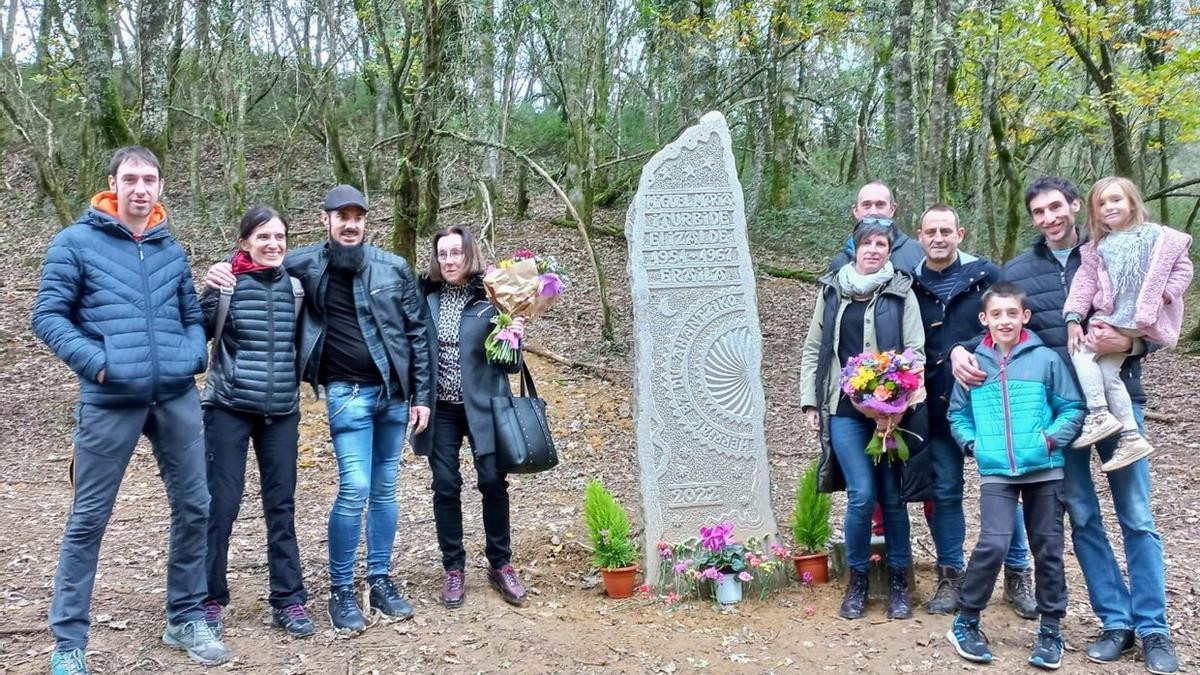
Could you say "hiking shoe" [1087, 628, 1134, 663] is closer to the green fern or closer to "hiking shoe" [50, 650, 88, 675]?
the green fern

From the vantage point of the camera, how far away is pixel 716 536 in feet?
15.2

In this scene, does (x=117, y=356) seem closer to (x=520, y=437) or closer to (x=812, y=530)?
(x=520, y=437)

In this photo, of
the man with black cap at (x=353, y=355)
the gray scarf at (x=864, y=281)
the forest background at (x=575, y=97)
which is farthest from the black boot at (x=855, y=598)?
the forest background at (x=575, y=97)

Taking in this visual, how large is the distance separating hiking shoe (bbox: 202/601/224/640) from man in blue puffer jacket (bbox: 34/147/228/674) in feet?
0.63

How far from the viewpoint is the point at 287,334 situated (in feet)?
13.0

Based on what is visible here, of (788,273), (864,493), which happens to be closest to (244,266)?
(864,493)

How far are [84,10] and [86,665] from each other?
8606 millimetres

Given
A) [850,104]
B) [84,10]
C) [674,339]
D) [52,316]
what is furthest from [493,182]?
[850,104]

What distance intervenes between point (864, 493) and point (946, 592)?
0.66 m

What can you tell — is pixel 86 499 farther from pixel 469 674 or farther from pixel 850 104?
pixel 850 104

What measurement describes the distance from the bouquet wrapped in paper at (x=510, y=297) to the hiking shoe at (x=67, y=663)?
208 cm

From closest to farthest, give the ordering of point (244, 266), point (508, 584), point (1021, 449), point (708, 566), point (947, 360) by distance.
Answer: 1. point (1021, 449)
2. point (244, 266)
3. point (947, 360)
4. point (508, 584)
5. point (708, 566)

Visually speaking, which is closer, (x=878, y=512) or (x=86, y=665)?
(x=86, y=665)

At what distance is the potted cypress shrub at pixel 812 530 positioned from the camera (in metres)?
4.79
